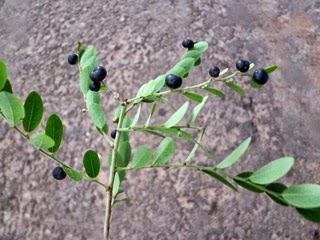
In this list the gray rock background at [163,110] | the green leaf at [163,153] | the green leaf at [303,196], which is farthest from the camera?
the gray rock background at [163,110]

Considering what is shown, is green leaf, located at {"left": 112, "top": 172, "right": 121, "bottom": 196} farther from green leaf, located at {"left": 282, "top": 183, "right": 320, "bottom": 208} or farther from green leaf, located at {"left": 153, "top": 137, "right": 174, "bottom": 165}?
green leaf, located at {"left": 282, "top": 183, "right": 320, "bottom": 208}

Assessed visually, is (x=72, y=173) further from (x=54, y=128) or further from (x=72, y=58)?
(x=72, y=58)

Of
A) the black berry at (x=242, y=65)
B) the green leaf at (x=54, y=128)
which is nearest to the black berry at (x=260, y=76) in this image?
the black berry at (x=242, y=65)

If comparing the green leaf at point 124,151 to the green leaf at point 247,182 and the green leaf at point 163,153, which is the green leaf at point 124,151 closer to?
the green leaf at point 163,153

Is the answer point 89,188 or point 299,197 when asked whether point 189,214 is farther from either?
point 299,197

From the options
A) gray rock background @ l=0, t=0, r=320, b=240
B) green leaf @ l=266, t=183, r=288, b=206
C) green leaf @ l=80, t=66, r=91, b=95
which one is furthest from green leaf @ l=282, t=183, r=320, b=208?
gray rock background @ l=0, t=0, r=320, b=240

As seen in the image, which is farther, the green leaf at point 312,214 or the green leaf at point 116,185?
the green leaf at point 116,185

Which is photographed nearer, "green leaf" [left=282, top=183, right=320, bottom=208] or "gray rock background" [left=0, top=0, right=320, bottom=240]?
"green leaf" [left=282, top=183, right=320, bottom=208]
